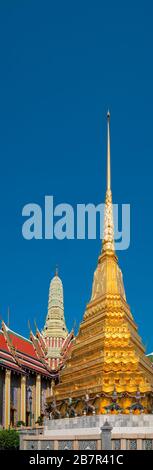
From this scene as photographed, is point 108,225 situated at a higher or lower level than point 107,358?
higher

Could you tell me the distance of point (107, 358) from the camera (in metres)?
32.7

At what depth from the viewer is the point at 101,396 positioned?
3112cm

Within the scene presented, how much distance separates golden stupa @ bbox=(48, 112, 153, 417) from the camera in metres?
31.2

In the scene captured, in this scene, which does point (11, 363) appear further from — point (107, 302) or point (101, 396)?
point (101, 396)

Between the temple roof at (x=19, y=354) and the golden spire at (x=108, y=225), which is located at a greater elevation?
the golden spire at (x=108, y=225)

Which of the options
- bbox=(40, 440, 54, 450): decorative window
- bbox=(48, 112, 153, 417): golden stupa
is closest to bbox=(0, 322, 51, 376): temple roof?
bbox=(48, 112, 153, 417): golden stupa

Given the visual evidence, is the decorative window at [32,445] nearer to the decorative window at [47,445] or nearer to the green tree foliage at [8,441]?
the decorative window at [47,445]

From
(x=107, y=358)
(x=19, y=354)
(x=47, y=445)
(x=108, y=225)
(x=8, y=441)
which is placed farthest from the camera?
(x=19, y=354)

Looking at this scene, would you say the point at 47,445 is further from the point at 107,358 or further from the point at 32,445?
the point at 107,358

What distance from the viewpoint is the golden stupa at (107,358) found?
102ft

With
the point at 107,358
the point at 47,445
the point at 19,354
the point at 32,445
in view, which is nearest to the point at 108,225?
the point at 107,358

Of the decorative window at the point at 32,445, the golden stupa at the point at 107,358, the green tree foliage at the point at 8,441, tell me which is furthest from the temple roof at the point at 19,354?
the decorative window at the point at 32,445

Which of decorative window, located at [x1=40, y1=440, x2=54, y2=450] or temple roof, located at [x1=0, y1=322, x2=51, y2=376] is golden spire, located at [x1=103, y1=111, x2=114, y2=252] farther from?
decorative window, located at [x1=40, y1=440, x2=54, y2=450]

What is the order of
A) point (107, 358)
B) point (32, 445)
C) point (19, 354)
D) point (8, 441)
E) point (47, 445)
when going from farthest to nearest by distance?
point (19, 354), point (107, 358), point (8, 441), point (32, 445), point (47, 445)
